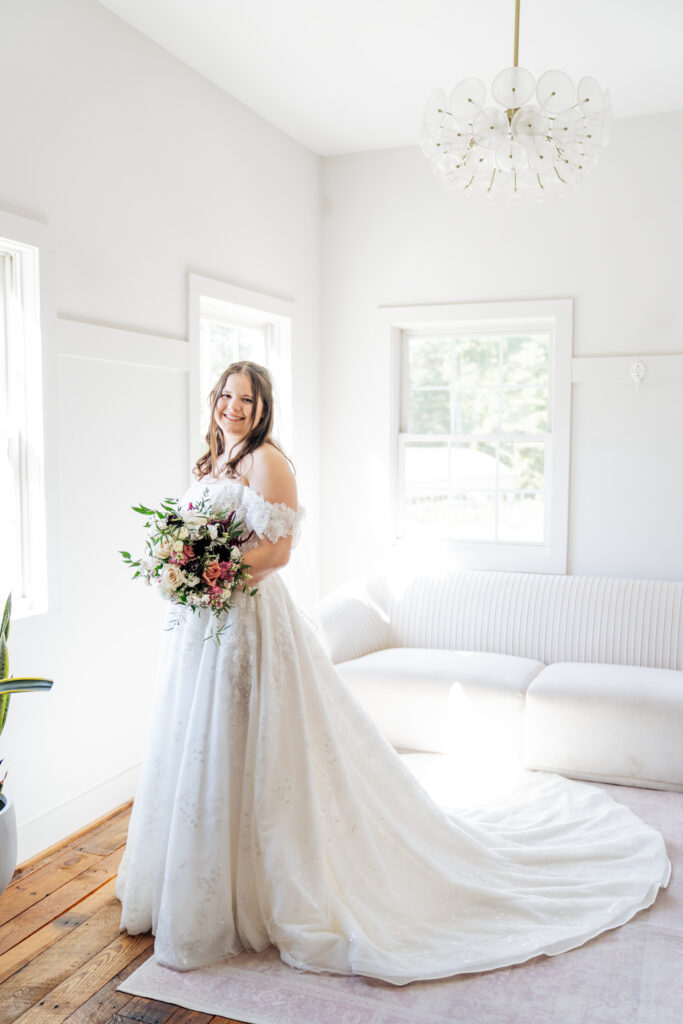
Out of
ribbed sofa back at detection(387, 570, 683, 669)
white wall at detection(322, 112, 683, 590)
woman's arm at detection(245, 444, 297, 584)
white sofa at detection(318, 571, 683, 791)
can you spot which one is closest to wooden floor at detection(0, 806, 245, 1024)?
woman's arm at detection(245, 444, 297, 584)

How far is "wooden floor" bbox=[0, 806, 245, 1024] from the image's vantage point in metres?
2.29

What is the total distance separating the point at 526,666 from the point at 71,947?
2400mm

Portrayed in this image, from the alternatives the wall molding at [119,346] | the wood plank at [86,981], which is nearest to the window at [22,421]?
the wall molding at [119,346]

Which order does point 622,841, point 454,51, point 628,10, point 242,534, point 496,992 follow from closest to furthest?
point 496,992
point 242,534
point 622,841
point 628,10
point 454,51

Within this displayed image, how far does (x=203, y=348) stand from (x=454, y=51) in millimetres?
1741

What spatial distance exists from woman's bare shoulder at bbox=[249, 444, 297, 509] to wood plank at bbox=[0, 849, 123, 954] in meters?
1.46

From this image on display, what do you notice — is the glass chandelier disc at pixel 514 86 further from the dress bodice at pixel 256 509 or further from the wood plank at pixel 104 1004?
the wood plank at pixel 104 1004

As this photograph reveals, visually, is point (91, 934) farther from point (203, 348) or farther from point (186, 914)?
point (203, 348)

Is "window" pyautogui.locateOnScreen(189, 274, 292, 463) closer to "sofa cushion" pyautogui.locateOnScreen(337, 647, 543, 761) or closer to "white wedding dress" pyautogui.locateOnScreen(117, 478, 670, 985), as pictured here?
"sofa cushion" pyautogui.locateOnScreen(337, 647, 543, 761)

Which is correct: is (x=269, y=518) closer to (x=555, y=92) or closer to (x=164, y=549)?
(x=164, y=549)

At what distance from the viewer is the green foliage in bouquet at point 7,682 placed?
8.17ft

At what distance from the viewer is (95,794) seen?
3.54 meters

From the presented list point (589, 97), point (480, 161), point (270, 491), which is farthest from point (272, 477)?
point (589, 97)

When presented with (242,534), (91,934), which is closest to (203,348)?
(242,534)
